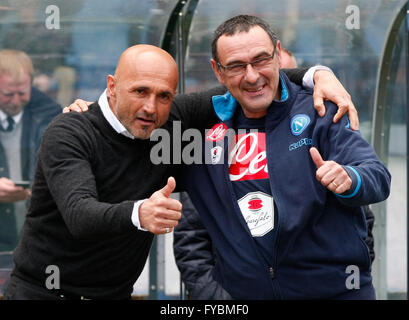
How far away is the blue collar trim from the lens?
258 centimetres

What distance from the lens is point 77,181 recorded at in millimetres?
2154

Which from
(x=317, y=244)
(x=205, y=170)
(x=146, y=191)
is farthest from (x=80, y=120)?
(x=317, y=244)

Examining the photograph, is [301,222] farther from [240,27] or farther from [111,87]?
[111,87]

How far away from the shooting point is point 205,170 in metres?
2.54

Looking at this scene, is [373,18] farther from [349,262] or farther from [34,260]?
[34,260]

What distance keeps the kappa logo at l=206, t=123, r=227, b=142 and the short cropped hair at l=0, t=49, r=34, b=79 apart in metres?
2.08

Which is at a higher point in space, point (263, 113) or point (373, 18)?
point (373, 18)

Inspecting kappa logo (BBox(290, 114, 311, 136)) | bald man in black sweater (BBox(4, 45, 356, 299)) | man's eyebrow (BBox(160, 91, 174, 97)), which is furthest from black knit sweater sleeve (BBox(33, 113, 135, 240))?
kappa logo (BBox(290, 114, 311, 136))

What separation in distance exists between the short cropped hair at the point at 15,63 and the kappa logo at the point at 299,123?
2418 mm

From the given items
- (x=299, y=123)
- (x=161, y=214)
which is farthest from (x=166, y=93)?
(x=161, y=214)

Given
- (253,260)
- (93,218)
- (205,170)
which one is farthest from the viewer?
(205,170)
